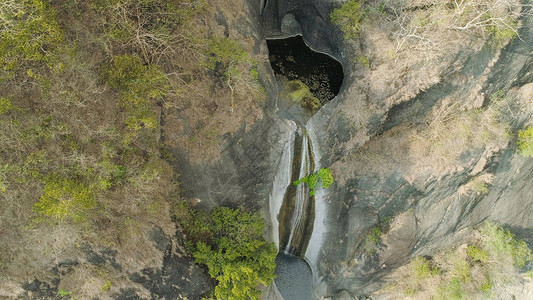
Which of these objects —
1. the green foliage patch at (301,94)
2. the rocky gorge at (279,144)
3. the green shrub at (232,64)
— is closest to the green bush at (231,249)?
the rocky gorge at (279,144)

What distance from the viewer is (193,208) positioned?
37.7 feet

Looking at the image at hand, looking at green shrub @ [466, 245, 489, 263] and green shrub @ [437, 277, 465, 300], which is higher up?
green shrub @ [466, 245, 489, 263]

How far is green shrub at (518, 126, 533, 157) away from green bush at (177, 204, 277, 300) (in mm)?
9513

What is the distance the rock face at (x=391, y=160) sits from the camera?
10844 millimetres

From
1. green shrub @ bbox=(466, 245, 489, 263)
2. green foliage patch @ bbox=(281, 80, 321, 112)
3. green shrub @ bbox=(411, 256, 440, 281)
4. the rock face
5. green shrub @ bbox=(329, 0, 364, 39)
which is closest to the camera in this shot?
the rock face

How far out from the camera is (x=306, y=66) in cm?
1491

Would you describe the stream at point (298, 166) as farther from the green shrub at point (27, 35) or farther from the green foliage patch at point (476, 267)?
the green shrub at point (27, 35)

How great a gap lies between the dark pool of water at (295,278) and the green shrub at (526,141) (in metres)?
9.62

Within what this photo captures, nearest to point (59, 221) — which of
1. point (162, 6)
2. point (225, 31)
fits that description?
point (162, 6)

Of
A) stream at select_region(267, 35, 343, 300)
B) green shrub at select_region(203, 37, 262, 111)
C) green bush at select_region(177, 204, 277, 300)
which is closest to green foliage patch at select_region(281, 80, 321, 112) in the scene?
stream at select_region(267, 35, 343, 300)

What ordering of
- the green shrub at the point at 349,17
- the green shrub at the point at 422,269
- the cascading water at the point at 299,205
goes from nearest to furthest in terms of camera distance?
the green shrub at the point at 349,17, the green shrub at the point at 422,269, the cascading water at the point at 299,205

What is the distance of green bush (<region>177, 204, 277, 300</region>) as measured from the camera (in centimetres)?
1059

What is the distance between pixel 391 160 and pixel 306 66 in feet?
19.5

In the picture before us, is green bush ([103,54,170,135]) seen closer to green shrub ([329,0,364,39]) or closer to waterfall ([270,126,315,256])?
waterfall ([270,126,315,256])
